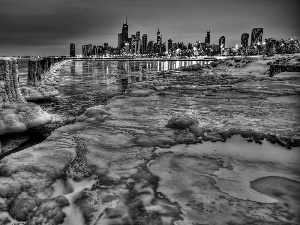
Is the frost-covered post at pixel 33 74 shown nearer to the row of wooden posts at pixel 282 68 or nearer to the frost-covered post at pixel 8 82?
the frost-covered post at pixel 8 82

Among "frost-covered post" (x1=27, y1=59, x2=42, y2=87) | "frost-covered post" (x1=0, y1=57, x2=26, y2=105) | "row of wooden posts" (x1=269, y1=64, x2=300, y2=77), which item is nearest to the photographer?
"frost-covered post" (x1=0, y1=57, x2=26, y2=105)

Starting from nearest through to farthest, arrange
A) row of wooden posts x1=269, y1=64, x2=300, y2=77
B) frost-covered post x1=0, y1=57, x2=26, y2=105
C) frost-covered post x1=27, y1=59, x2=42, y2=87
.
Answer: frost-covered post x1=0, y1=57, x2=26, y2=105 → frost-covered post x1=27, y1=59, x2=42, y2=87 → row of wooden posts x1=269, y1=64, x2=300, y2=77

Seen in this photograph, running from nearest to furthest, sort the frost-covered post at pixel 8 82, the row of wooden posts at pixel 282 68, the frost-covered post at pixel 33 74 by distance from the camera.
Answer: the frost-covered post at pixel 8 82 < the frost-covered post at pixel 33 74 < the row of wooden posts at pixel 282 68

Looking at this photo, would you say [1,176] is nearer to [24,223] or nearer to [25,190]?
[25,190]

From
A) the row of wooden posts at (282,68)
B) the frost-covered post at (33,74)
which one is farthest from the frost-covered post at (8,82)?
the row of wooden posts at (282,68)

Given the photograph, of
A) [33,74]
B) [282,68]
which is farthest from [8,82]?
[282,68]

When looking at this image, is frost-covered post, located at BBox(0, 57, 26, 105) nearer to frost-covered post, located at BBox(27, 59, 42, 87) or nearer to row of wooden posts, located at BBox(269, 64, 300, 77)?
frost-covered post, located at BBox(27, 59, 42, 87)

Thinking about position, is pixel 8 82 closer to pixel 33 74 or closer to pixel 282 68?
pixel 33 74

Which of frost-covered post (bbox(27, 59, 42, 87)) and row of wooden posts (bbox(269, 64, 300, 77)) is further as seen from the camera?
row of wooden posts (bbox(269, 64, 300, 77))

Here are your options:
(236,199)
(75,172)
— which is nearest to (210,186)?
(236,199)

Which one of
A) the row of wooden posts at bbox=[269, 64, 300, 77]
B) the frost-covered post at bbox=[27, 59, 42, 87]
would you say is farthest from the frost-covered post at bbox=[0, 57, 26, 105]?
the row of wooden posts at bbox=[269, 64, 300, 77]

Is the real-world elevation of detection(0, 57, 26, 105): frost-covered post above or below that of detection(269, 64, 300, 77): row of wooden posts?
below
